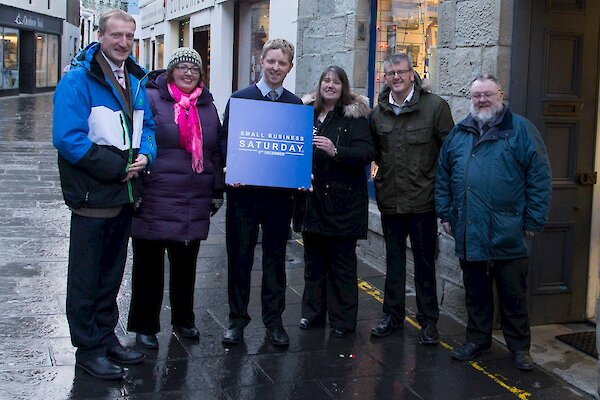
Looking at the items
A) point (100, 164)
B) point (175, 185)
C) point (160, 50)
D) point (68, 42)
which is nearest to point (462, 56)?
point (175, 185)

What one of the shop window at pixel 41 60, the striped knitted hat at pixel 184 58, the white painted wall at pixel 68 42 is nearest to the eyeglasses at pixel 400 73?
the striped knitted hat at pixel 184 58

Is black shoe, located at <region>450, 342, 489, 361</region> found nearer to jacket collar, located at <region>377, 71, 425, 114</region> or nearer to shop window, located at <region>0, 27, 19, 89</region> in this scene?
jacket collar, located at <region>377, 71, 425, 114</region>

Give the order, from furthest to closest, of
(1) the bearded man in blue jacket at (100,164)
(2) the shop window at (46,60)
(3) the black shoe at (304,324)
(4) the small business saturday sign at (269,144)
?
1. (2) the shop window at (46,60)
2. (3) the black shoe at (304,324)
3. (4) the small business saturday sign at (269,144)
4. (1) the bearded man in blue jacket at (100,164)

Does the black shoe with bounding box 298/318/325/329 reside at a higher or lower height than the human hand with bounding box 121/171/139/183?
lower

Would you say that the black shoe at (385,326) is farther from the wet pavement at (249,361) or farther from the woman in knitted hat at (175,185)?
the woman in knitted hat at (175,185)

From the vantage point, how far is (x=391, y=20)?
8.24 m

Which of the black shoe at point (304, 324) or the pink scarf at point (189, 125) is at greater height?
the pink scarf at point (189, 125)

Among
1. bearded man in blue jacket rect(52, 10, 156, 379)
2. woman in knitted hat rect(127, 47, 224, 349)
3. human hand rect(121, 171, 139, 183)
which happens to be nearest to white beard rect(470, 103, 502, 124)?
woman in knitted hat rect(127, 47, 224, 349)

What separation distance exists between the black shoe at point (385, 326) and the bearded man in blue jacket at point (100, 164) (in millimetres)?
1792

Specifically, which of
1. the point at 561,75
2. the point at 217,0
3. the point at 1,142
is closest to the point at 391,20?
the point at 561,75

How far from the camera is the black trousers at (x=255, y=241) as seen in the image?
211 inches

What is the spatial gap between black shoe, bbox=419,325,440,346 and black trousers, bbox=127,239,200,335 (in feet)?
5.53

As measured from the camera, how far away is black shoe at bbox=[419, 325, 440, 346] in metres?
5.61

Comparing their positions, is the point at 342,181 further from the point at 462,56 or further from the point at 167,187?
the point at 462,56
